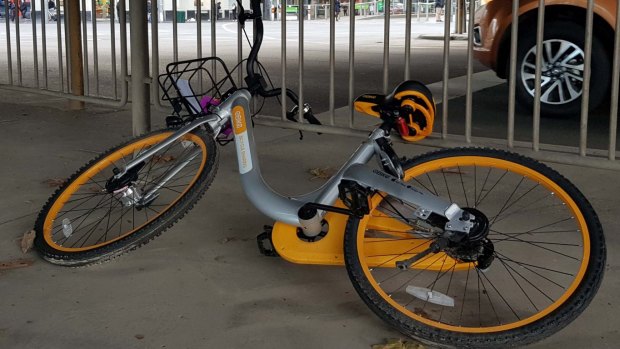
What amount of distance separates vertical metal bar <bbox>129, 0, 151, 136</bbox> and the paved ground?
36.2 inches

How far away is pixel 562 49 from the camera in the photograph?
7.82 m

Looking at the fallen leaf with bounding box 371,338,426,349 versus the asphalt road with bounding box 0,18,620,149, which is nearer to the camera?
the fallen leaf with bounding box 371,338,426,349

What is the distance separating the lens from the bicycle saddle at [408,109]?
11.6 feet

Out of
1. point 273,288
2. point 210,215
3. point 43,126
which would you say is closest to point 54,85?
point 43,126

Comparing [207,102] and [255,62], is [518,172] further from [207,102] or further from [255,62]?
[207,102]

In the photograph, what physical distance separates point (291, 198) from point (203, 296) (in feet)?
1.84

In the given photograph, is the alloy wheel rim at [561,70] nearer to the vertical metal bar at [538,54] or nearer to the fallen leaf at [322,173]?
the fallen leaf at [322,173]

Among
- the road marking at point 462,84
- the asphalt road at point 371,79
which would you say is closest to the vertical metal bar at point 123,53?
the asphalt road at point 371,79

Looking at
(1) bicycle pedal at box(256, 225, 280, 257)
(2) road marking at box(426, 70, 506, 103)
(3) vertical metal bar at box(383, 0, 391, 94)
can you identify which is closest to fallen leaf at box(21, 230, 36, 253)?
(1) bicycle pedal at box(256, 225, 280, 257)

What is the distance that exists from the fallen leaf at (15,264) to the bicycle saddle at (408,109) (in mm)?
1720

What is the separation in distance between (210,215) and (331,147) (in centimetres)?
209

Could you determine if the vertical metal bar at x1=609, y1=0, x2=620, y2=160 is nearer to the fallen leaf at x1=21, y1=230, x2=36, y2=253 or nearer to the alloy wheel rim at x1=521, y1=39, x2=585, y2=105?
the fallen leaf at x1=21, y1=230, x2=36, y2=253

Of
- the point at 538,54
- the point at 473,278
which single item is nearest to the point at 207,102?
the point at 473,278

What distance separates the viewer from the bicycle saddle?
3521 mm
